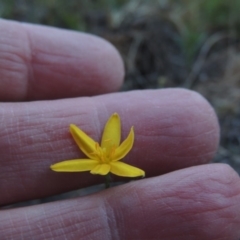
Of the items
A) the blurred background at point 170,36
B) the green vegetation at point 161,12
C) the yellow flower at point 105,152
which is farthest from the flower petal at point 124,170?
the green vegetation at point 161,12

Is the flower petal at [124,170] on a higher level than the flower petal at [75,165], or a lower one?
higher

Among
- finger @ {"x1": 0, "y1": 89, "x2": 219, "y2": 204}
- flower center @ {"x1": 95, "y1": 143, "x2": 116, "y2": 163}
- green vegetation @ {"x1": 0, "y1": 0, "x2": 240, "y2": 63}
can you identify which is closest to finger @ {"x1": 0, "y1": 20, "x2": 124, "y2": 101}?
finger @ {"x1": 0, "y1": 89, "x2": 219, "y2": 204}

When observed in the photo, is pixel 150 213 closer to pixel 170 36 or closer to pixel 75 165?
pixel 75 165

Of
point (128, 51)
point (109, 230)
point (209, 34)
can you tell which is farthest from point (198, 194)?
point (209, 34)

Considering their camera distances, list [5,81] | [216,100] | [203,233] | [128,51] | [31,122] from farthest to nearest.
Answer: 1. [128,51]
2. [216,100]
3. [5,81]
4. [31,122]
5. [203,233]

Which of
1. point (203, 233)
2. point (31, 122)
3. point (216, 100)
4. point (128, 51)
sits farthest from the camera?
point (128, 51)

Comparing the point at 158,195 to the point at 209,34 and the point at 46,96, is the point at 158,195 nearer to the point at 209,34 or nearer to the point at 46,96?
the point at 46,96

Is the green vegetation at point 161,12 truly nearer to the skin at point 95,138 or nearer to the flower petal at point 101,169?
the skin at point 95,138

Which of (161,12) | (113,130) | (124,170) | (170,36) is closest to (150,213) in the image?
(124,170)
